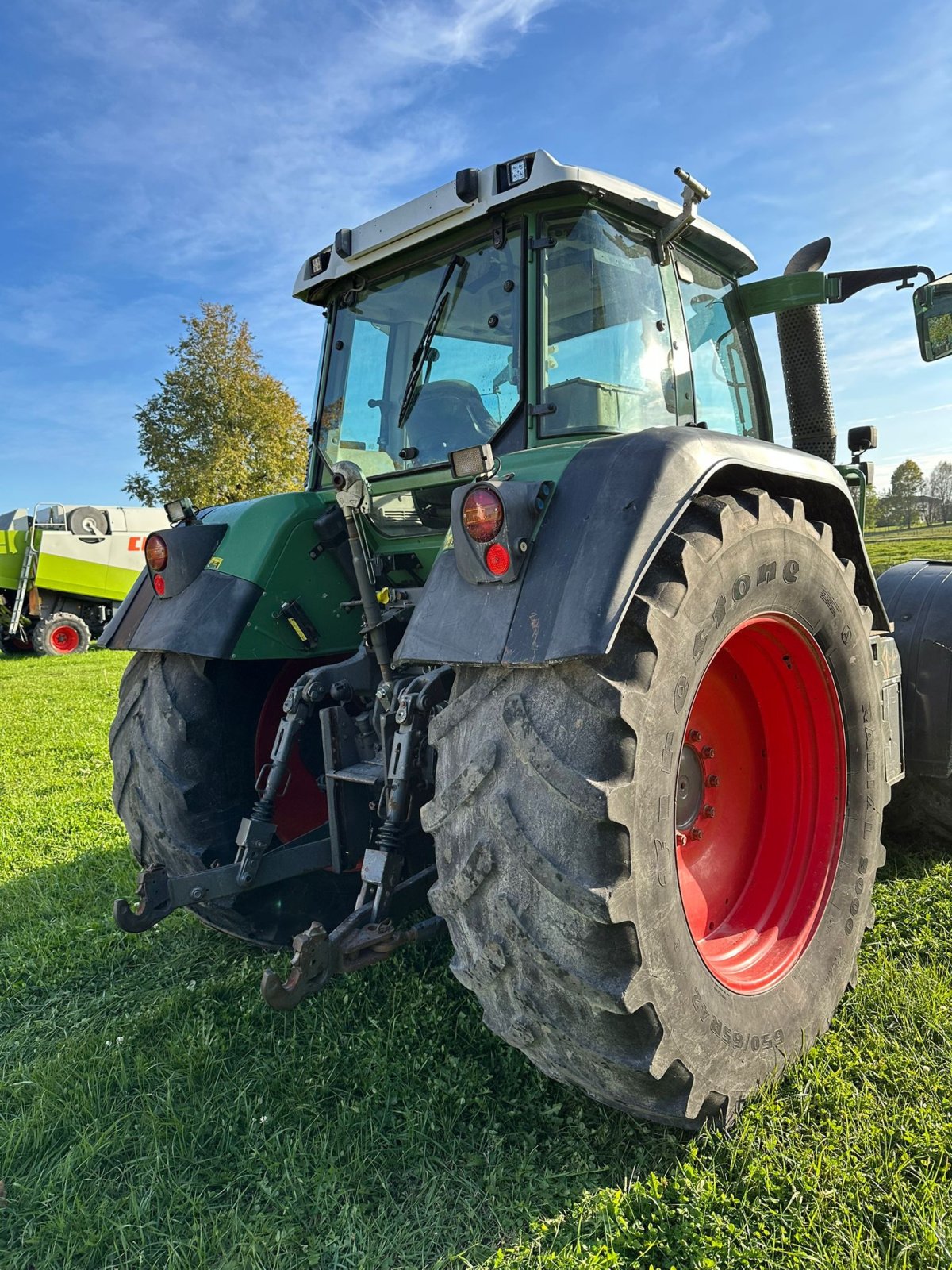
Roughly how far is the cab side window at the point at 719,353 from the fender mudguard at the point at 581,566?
3.17 feet

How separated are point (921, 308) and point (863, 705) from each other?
1.43 m

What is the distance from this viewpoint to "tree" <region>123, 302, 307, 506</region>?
24.5 m

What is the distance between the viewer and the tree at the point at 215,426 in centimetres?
2452

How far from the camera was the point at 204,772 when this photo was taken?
2.66m

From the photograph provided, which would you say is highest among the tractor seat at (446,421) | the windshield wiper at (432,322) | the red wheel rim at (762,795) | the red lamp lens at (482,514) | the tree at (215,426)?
the tree at (215,426)

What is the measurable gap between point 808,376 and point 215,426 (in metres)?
23.9

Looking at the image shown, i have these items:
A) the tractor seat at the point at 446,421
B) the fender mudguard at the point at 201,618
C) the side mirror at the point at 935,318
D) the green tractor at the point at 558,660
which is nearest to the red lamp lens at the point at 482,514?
the green tractor at the point at 558,660

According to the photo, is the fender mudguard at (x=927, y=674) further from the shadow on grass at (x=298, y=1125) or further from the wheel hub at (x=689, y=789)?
the shadow on grass at (x=298, y=1125)

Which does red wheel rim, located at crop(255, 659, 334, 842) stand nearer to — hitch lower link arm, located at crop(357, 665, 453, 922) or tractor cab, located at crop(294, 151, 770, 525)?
tractor cab, located at crop(294, 151, 770, 525)

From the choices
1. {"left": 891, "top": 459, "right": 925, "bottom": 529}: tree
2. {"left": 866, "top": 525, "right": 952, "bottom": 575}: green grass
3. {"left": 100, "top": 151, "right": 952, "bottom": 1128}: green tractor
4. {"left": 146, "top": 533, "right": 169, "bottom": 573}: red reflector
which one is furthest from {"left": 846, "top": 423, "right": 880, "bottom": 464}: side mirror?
{"left": 891, "top": 459, "right": 925, "bottom": 529}: tree

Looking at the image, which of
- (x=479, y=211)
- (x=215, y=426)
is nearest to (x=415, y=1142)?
(x=479, y=211)

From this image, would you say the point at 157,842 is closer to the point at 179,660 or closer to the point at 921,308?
the point at 179,660

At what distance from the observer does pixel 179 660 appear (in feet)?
8.88

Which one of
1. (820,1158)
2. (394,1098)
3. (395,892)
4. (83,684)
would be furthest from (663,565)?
(83,684)
